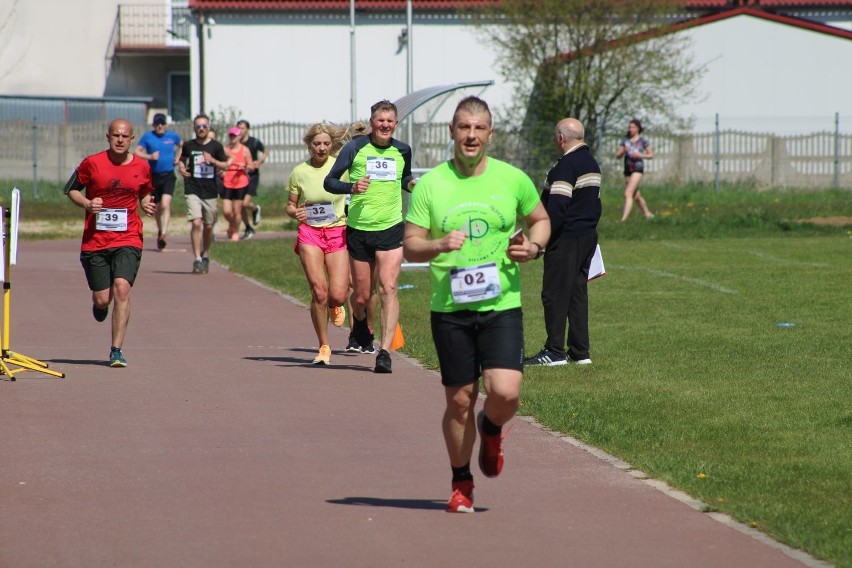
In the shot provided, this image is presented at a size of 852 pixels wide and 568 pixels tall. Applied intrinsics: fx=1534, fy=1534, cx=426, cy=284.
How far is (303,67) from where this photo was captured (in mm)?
49312

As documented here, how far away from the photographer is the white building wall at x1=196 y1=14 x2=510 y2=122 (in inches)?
1932

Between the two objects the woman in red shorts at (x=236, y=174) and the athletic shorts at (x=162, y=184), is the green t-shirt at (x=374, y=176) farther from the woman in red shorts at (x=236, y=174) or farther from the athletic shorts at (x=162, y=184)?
the woman in red shorts at (x=236, y=174)

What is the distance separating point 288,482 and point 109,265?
5.04m

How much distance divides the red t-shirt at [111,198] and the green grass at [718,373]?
263 cm

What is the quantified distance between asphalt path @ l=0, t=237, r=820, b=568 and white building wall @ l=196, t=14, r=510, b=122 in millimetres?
36740

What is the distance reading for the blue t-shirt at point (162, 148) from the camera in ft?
79.0

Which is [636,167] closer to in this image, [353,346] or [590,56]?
[590,56]

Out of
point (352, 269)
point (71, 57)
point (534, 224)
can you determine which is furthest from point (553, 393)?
point (71, 57)

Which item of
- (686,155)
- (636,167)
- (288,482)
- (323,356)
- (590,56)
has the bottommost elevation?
(288,482)

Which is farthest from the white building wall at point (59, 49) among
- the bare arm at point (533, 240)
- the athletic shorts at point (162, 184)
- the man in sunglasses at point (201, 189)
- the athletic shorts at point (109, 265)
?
the bare arm at point (533, 240)

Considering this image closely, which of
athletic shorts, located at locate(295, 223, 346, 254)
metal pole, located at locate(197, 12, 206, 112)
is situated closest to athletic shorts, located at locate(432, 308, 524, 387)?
athletic shorts, located at locate(295, 223, 346, 254)

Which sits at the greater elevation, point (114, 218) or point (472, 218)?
point (472, 218)

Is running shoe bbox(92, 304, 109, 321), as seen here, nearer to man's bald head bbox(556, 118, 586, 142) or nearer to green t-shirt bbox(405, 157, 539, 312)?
man's bald head bbox(556, 118, 586, 142)

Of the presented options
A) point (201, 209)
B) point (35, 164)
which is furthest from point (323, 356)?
point (35, 164)
